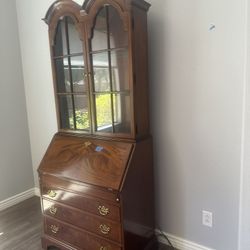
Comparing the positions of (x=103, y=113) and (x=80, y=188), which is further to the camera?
(x=103, y=113)

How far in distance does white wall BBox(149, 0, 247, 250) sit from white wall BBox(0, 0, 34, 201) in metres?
1.66

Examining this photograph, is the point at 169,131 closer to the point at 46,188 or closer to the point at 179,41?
the point at 179,41

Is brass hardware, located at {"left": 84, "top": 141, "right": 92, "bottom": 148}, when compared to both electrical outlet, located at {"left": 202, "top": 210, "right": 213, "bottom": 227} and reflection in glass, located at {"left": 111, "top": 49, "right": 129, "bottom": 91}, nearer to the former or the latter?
reflection in glass, located at {"left": 111, "top": 49, "right": 129, "bottom": 91}

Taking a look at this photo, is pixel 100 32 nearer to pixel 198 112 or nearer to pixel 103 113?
pixel 103 113

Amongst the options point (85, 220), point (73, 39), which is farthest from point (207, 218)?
point (73, 39)

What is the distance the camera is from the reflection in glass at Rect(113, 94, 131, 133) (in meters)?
1.78

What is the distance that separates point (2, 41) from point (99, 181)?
195cm

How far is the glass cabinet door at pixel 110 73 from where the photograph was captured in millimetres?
1714

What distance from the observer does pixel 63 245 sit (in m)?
1.96

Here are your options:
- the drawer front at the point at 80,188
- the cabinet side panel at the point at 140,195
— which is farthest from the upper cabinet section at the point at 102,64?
the drawer front at the point at 80,188

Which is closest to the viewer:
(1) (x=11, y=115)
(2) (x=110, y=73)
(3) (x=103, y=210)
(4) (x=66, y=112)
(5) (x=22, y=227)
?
(3) (x=103, y=210)

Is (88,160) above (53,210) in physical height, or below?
above

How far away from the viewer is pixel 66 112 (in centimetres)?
213

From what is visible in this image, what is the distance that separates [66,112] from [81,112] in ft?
0.59
